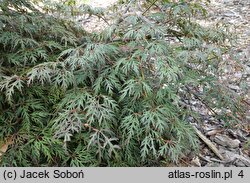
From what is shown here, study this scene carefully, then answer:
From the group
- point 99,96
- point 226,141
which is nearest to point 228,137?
point 226,141

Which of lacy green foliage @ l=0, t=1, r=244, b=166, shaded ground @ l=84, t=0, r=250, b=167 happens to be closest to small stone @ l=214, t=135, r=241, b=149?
shaded ground @ l=84, t=0, r=250, b=167

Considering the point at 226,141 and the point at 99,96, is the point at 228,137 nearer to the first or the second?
the point at 226,141

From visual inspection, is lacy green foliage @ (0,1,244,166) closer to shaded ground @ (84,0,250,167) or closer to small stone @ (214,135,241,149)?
shaded ground @ (84,0,250,167)

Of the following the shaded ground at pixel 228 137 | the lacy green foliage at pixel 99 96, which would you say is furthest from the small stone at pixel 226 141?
the lacy green foliage at pixel 99 96

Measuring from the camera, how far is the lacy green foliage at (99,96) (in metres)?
2.06

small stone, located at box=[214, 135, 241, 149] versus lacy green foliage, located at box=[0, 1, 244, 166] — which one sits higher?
lacy green foliage, located at box=[0, 1, 244, 166]

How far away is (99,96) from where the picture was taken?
214cm

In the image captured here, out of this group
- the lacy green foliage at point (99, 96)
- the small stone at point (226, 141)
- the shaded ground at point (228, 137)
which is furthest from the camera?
the small stone at point (226, 141)

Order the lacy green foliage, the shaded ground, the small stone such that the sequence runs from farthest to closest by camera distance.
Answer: the small stone → the shaded ground → the lacy green foliage

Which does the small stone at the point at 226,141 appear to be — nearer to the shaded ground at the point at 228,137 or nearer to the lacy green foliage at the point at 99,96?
the shaded ground at the point at 228,137

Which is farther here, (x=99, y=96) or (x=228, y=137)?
(x=228, y=137)

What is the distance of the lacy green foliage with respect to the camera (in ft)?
6.75

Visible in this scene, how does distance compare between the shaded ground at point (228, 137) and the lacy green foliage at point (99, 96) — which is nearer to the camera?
the lacy green foliage at point (99, 96)
